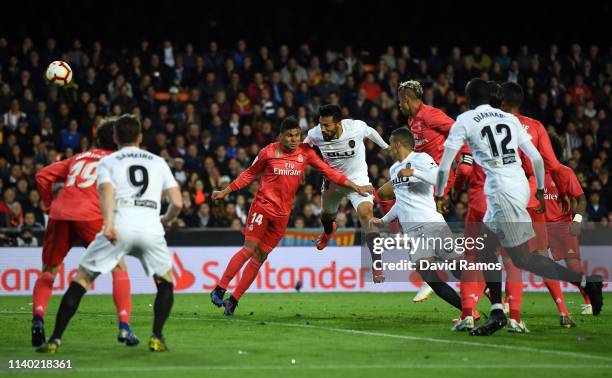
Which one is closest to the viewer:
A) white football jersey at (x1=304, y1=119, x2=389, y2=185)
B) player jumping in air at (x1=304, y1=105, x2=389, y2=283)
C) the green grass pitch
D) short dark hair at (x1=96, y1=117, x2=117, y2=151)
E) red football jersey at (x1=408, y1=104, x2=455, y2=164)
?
the green grass pitch

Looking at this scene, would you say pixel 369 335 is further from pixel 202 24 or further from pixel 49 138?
pixel 202 24

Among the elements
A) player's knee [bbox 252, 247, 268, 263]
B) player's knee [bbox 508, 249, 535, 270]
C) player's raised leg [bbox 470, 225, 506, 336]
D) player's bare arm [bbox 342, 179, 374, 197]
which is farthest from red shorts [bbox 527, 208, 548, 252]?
player's knee [bbox 252, 247, 268, 263]

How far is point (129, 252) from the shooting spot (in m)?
8.42

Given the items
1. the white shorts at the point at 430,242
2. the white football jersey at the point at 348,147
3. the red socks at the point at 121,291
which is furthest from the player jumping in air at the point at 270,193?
the red socks at the point at 121,291

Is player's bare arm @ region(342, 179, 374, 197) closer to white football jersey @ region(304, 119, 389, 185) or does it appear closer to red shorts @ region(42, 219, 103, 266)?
white football jersey @ region(304, 119, 389, 185)

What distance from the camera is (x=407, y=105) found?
40.5 ft

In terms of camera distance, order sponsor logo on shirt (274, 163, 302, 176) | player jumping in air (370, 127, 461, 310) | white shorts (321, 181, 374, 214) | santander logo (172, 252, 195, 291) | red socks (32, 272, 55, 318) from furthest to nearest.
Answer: santander logo (172, 252, 195, 291) < white shorts (321, 181, 374, 214) < sponsor logo on shirt (274, 163, 302, 176) < player jumping in air (370, 127, 461, 310) < red socks (32, 272, 55, 318)

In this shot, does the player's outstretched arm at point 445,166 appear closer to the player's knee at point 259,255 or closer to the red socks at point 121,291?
the red socks at point 121,291

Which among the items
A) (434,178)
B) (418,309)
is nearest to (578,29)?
(418,309)

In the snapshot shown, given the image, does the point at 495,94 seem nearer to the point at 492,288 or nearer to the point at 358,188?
the point at 492,288

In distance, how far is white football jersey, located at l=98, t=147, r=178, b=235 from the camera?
8328 mm

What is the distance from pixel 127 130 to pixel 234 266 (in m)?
4.38

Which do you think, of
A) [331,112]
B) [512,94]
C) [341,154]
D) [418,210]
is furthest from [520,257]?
[341,154]

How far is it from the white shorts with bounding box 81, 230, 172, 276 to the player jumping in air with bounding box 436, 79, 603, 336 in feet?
9.40
